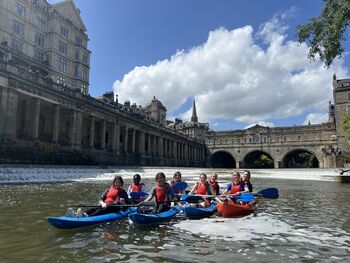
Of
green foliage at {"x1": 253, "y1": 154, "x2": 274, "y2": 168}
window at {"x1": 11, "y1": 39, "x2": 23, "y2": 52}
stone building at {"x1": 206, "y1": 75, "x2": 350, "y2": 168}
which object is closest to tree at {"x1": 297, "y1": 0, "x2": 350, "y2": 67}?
window at {"x1": 11, "y1": 39, "x2": 23, "y2": 52}

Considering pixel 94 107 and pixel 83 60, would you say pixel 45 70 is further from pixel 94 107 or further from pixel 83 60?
pixel 83 60

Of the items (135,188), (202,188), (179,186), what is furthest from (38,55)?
(202,188)

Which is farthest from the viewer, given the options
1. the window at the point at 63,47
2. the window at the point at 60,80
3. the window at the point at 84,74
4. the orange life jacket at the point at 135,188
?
the window at the point at 84,74

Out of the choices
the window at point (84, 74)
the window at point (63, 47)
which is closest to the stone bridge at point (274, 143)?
the window at point (84, 74)

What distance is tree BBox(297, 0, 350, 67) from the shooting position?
483 inches

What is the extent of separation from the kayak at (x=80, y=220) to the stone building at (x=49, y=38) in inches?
1341

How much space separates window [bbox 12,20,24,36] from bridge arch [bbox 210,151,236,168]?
66.2 m

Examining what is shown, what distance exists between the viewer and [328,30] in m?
13.0

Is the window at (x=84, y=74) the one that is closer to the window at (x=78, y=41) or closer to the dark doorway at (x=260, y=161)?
the window at (x=78, y=41)

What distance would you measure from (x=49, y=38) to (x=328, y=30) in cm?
4751

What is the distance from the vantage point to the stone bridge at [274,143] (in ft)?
264

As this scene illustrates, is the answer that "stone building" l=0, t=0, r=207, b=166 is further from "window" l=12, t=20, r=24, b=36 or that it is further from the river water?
the river water

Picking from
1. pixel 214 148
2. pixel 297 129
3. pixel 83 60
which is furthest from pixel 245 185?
pixel 214 148

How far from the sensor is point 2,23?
138 feet
